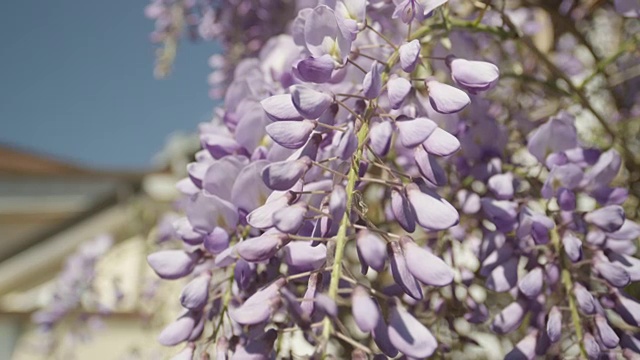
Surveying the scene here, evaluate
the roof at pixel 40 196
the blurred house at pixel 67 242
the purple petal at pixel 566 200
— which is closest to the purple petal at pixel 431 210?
the purple petal at pixel 566 200

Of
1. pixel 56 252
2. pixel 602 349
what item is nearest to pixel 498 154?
pixel 602 349

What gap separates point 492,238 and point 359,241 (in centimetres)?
25

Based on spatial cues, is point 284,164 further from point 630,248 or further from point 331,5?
point 630,248

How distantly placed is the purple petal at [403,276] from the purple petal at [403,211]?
0.03 metres

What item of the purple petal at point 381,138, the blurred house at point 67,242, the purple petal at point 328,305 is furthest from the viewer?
the blurred house at point 67,242

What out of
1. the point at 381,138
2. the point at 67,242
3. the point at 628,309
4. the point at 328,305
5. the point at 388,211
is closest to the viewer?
the point at 328,305

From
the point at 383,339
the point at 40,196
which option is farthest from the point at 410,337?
the point at 40,196

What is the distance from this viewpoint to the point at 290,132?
51 cm

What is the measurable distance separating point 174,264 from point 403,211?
25cm

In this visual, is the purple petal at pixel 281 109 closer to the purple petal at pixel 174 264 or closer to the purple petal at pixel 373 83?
the purple petal at pixel 373 83

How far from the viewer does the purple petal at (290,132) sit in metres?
0.50

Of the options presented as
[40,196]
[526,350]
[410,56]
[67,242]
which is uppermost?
[410,56]

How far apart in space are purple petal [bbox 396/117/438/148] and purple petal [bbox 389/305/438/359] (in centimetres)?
14

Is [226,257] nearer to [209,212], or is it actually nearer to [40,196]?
[209,212]
